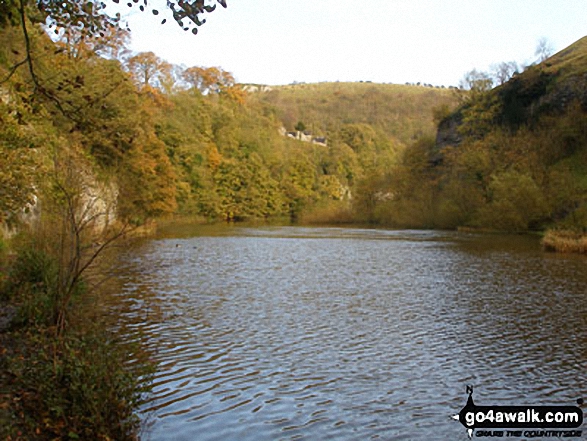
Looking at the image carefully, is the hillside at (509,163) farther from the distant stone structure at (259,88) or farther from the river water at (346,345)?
the distant stone structure at (259,88)

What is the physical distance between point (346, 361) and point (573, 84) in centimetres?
4515

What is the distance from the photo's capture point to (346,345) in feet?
31.0

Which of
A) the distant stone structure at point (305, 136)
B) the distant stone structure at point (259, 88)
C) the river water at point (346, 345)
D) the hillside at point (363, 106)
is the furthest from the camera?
the distant stone structure at point (259, 88)

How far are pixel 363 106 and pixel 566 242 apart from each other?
118 meters

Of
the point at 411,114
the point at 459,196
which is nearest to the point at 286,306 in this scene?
the point at 459,196

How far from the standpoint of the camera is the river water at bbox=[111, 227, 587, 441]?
6289mm

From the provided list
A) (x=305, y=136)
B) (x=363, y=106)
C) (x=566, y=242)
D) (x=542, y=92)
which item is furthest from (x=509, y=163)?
(x=363, y=106)

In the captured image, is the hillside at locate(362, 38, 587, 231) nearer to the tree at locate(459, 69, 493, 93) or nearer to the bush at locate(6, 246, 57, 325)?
the tree at locate(459, 69, 493, 93)

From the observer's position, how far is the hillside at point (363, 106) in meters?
125

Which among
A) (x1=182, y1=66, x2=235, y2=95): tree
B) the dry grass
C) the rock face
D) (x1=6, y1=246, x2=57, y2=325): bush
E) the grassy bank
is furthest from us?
(x1=182, y1=66, x2=235, y2=95): tree

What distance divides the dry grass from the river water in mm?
6124

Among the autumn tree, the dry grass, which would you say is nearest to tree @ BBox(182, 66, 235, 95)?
the autumn tree

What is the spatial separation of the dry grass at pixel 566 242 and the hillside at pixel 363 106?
292 ft

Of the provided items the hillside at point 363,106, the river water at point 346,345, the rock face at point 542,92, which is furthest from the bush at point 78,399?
the hillside at point 363,106
